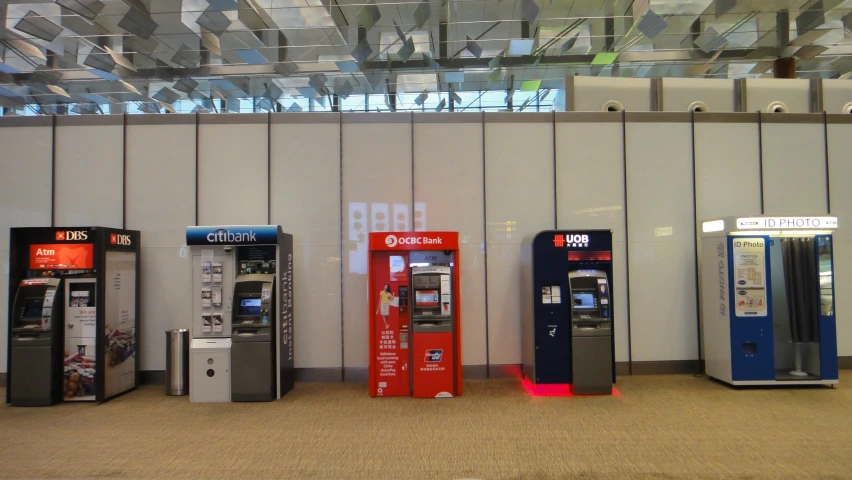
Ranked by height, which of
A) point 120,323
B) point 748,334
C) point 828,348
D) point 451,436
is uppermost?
point 120,323

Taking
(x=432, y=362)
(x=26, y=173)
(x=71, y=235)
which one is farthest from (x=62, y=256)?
(x=432, y=362)

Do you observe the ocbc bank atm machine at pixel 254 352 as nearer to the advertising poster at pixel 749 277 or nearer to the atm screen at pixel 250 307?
the atm screen at pixel 250 307

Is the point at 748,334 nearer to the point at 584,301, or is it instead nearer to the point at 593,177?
the point at 584,301

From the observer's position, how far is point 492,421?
16.3ft

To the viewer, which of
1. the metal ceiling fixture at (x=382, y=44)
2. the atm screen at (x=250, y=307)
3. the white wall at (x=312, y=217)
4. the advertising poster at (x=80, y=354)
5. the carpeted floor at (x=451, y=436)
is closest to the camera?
the carpeted floor at (x=451, y=436)

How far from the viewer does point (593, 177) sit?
23.2ft

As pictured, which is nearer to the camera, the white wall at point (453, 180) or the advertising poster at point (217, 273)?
the advertising poster at point (217, 273)

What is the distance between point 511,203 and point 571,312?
1.96 meters

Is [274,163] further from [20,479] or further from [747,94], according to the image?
[747,94]

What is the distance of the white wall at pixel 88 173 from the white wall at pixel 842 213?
11151 millimetres

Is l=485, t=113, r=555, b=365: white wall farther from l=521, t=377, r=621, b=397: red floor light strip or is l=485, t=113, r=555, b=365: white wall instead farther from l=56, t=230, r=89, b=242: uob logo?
l=56, t=230, r=89, b=242: uob logo

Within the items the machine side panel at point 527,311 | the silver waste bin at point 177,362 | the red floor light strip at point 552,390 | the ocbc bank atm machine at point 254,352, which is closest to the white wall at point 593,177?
the machine side panel at point 527,311

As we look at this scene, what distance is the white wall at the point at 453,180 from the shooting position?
6.94m

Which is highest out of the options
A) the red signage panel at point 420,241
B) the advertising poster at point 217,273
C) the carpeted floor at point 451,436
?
the red signage panel at point 420,241
